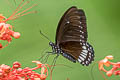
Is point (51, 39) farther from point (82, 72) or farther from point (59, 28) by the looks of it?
point (59, 28)

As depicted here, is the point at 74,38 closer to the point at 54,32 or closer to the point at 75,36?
the point at 75,36

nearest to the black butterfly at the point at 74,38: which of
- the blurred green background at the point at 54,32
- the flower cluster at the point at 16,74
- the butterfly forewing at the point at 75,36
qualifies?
the butterfly forewing at the point at 75,36

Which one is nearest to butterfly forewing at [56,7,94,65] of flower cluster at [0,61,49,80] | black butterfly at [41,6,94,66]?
black butterfly at [41,6,94,66]

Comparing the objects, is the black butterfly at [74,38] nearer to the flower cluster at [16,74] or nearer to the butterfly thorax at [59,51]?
the butterfly thorax at [59,51]

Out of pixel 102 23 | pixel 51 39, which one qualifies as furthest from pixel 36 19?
pixel 102 23

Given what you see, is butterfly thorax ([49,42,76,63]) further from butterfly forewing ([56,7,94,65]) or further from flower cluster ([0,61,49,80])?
→ flower cluster ([0,61,49,80])

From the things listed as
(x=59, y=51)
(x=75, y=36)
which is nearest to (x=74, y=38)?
(x=75, y=36)
